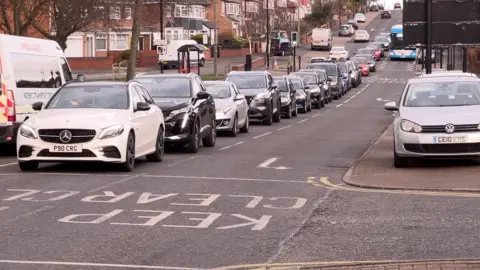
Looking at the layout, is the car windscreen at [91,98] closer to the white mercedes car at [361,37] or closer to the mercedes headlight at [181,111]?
the mercedes headlight at [181,111]

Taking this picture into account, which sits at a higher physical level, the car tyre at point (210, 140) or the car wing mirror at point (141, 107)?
the car wing mirror at point (141, 107)

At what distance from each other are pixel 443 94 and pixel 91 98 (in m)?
6.30

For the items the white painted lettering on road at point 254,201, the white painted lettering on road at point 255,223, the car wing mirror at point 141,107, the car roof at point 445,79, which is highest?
the car roof at point 445,79

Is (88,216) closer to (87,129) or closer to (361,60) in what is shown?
(87,129)

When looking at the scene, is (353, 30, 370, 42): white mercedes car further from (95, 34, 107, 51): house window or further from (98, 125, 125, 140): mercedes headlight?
(98, 125, 125, 140): mercedes headlight

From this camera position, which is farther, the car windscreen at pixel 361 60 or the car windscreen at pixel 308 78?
the car windscreen at pixel 361 60

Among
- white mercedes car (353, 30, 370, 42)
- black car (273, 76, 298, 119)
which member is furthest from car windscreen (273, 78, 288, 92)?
white mercedes car (353, 30, 370, 42)

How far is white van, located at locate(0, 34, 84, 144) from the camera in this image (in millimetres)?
19625

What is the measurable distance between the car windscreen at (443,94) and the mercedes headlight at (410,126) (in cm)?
110

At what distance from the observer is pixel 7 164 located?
17.9 metres

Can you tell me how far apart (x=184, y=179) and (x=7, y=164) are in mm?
4324

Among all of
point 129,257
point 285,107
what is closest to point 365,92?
point 285,107

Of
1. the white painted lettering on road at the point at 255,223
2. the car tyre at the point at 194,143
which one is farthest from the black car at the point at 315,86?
the white painted lettering on road at the point at 255,223

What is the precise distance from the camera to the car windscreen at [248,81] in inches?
1288
